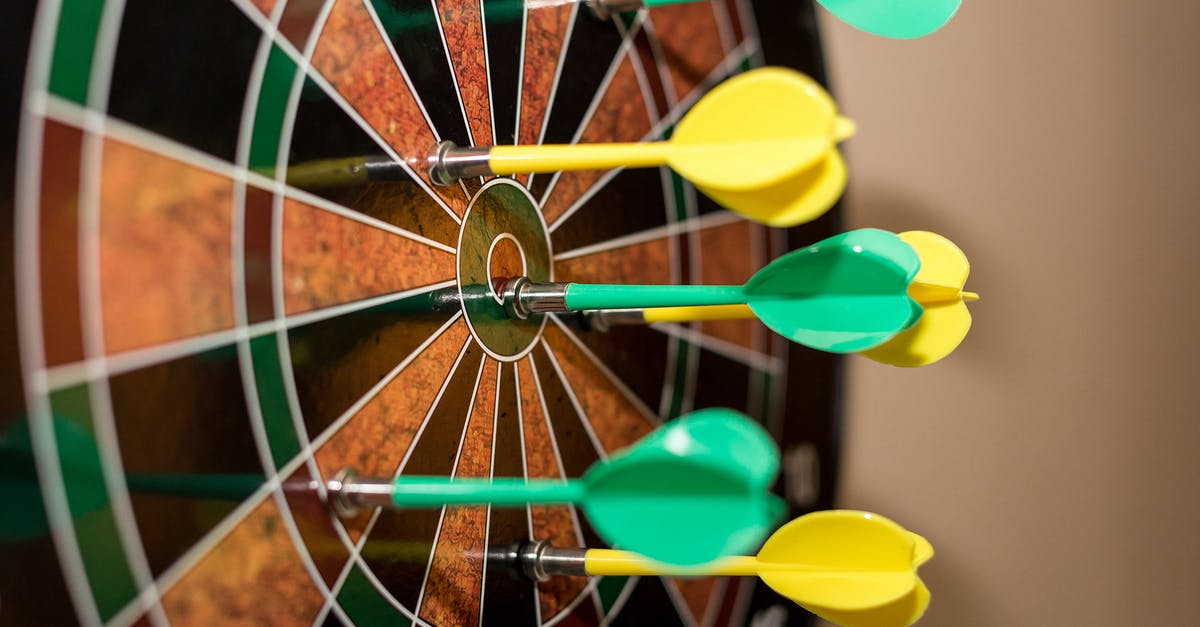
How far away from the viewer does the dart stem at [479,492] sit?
42 centimetres

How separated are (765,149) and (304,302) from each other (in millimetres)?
247

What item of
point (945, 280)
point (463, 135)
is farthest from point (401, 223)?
point (945, 280)

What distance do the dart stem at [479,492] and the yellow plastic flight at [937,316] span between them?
0.88 feet

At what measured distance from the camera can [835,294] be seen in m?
0.51

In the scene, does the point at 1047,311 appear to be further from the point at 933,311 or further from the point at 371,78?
the point at 371,78

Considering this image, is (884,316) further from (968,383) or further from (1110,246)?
(1110,246)

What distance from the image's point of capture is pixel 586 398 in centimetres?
77

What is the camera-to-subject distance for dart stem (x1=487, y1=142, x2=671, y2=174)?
450mm

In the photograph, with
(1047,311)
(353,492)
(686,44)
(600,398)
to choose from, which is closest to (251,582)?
(353,492)

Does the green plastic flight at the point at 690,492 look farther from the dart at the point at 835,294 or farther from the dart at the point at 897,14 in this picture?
the dart at the point at 897,14

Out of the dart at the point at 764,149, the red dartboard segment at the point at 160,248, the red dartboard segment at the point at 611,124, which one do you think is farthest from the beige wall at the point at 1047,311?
the red dartboard segment at the point at 160,248

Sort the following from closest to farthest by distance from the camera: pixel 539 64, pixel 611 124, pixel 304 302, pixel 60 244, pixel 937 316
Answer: pixel 60 244, pixel 304 302, pixel 937 316, pixel 539 64, pixel 611 124

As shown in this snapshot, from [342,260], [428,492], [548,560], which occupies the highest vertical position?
[342,260]

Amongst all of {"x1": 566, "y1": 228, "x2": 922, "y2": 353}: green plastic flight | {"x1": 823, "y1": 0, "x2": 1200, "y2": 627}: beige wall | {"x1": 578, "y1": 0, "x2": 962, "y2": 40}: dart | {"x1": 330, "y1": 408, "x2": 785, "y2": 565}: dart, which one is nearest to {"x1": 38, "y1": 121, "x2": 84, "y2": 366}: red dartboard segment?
{"x1": 330, "y1": 408, "x2": 785, "y2": 565}: dart
